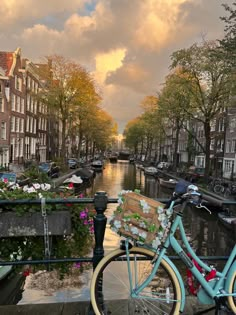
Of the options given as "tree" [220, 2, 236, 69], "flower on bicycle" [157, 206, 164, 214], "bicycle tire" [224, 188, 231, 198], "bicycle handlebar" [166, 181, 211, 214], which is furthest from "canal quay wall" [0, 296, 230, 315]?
"bicycle tire" [224, 188, 231, 198]

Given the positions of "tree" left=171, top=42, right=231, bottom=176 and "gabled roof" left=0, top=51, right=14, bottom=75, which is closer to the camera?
"tree" left=171, top=42, right=231, bottom=176

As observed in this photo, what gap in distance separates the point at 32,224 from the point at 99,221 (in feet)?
2.01

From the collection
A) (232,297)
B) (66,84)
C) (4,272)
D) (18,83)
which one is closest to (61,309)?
(232,297)

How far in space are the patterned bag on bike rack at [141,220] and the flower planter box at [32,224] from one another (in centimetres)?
64

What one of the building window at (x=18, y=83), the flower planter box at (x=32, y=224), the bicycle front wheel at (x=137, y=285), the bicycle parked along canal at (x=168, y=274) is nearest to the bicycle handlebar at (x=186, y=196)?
the bicycle parked along canal at (x=168, y=274)

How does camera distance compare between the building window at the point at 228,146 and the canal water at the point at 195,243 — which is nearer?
the canal water at the point at 195,243

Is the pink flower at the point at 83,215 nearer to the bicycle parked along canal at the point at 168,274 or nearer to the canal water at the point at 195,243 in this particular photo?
the bicycle parked along canal at the point at 168,274

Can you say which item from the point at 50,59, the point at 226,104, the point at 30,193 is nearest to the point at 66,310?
the point at 30,193

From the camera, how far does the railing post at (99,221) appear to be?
2.73 metres

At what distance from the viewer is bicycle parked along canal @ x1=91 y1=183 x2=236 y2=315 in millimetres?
2572

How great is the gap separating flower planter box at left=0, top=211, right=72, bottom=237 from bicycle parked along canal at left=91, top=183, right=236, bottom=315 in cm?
55

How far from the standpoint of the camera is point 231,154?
4000cm

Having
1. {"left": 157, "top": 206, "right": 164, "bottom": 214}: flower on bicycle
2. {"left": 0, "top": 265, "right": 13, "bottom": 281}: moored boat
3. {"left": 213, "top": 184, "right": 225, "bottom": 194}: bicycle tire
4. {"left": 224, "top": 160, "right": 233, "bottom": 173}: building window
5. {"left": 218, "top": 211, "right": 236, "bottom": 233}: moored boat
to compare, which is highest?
{"left": 157, "top": 206, "right": 164, "bottom": 214}: flower on bicycle

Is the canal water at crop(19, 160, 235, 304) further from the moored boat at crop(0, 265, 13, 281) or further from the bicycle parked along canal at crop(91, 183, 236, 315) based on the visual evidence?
the bicycle parked along canal at crop(91, 183, 236, 315)
